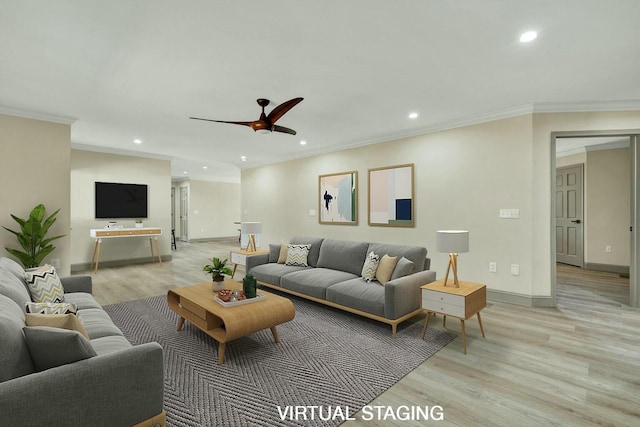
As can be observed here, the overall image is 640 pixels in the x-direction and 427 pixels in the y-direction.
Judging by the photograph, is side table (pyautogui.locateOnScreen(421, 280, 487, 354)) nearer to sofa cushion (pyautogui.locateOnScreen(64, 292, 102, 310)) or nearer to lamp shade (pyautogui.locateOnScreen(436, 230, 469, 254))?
lamp shade (pyautogui.locateOnScreen(436, 230, 469, 254))

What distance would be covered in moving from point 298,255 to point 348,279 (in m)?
1.08

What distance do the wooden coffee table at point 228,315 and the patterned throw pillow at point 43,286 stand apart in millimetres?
966

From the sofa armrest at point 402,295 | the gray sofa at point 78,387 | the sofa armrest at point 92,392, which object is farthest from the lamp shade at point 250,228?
the sofa armrest at point 92,392

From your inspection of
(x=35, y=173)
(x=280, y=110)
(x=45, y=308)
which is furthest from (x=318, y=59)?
(x=35, y=173)

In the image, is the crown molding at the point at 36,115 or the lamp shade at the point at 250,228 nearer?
the crown molding at the point at 36,115

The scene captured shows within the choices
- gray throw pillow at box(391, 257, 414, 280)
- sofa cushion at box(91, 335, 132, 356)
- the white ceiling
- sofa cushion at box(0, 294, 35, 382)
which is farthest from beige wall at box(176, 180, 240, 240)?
sofa cushion at box(0, 294, 35, 382)

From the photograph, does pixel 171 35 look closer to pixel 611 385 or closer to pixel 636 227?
pixel 611 385

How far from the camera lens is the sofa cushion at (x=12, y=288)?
1.97 m

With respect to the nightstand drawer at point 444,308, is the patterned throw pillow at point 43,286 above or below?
above

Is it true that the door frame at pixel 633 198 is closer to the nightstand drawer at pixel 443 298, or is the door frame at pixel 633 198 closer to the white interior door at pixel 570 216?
the nightstand drawer at pixel 443 298

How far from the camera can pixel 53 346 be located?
1.44m

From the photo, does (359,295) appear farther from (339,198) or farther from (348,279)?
(339,198)

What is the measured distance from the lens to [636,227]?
12.7 ft

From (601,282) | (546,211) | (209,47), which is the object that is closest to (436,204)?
(546,211)
